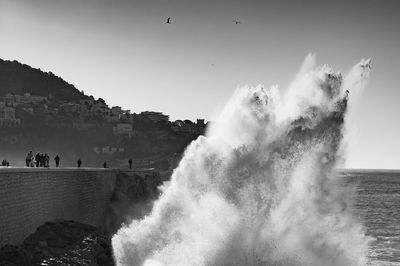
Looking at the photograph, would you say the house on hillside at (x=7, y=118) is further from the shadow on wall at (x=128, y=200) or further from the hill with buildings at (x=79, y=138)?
the shadow on wall at (x=128, y=200)

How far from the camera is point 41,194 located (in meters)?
26.6

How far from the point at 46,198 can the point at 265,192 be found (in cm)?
967

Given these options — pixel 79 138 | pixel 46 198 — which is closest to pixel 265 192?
pixel 46 198

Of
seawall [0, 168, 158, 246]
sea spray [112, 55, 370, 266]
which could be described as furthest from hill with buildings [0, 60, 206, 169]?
sea spray [112, 55, 370, 266]

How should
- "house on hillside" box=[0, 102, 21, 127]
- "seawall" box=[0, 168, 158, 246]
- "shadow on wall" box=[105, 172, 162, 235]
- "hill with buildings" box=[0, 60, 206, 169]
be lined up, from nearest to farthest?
"seawall" box=[0, 168, 158, 246]
"shadow on wall" box=[105, 172, 162, 235]
"hill with buildings" box=[0, 60, 206, 169]
"house on hillside" box=[0, 102, 21, 127]

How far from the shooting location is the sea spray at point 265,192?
2820cm

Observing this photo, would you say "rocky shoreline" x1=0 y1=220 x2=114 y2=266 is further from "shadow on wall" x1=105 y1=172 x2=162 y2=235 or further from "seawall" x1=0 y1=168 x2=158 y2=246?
"shadow on wall" x1=105 y1=172 x2=162 y2=235

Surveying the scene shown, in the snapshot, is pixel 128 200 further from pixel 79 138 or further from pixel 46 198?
pixel 79 138

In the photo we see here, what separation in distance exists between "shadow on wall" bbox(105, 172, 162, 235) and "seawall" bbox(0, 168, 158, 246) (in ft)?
2.21

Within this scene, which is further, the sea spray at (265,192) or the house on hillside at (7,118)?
the house on hillside at (7,118)

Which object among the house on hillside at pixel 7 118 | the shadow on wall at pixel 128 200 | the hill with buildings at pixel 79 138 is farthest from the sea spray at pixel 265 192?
the house on hillside at pixel 7 118

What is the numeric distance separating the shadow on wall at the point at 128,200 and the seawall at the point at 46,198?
0.67 m

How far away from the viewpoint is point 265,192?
2973 cm

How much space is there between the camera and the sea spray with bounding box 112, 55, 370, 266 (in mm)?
28203
